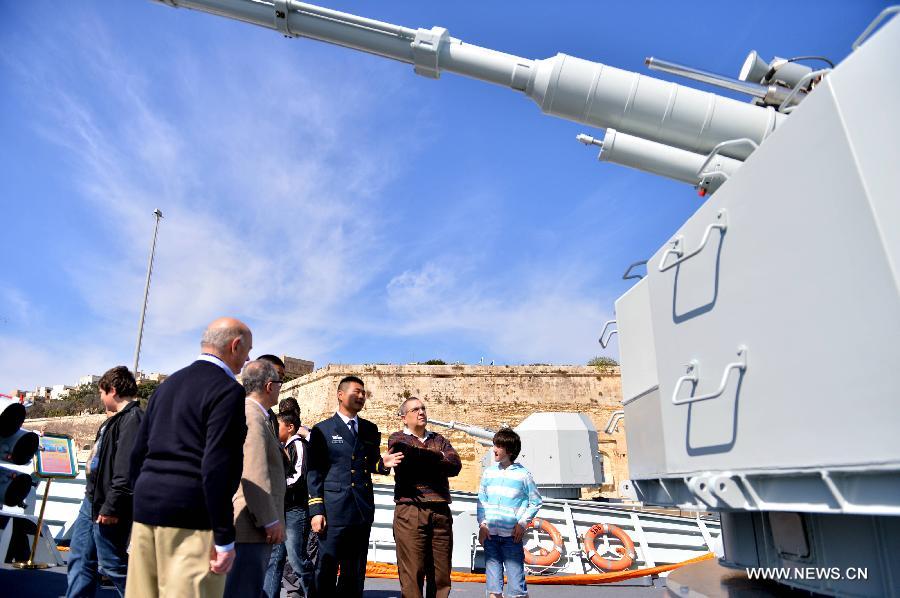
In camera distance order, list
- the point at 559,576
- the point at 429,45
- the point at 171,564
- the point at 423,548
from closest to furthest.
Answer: the point at 171,564, the point at 423,548, the point at 429,45, the point at 559,576

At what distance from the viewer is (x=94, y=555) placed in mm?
3822

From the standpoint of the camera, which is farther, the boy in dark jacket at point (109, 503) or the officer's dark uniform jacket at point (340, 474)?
the officer's dark uniform jacket at point (340, 474)

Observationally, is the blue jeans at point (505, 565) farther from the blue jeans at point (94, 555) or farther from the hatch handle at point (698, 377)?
the blue jeans at point (94, 555)

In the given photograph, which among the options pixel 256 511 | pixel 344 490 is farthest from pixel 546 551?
pixel 256 511

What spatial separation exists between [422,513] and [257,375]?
174 cm

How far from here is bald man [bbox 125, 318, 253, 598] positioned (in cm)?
240

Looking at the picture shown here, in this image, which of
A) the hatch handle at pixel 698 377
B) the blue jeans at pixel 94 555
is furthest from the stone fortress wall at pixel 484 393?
the hatch handle at pixel 698 377

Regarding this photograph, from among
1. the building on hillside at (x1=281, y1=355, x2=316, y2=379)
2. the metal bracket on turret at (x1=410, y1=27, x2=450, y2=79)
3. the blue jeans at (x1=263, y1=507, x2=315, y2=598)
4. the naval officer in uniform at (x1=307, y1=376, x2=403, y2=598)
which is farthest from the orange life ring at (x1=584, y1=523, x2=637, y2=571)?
the building on hillside at (x1=281, y1=355, x2=316, y2=379)

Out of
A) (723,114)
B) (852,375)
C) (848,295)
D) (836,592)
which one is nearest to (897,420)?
(852,375)

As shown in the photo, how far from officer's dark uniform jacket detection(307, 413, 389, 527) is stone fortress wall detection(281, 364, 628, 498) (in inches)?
941

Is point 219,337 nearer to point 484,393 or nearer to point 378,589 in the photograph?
point 378,589

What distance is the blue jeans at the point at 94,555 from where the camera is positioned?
3.58 m

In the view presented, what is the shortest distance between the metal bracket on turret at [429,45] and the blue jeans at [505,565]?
3820 millimetres

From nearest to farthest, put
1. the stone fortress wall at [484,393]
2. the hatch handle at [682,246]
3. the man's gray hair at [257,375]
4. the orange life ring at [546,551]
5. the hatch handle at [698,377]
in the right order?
the hatch handle at [698,377] < the hatch handle at [682,246] < the man's gray hair at [257,375] < the orange life ring at [546,551] < the stone fortress wall at [484,393]
